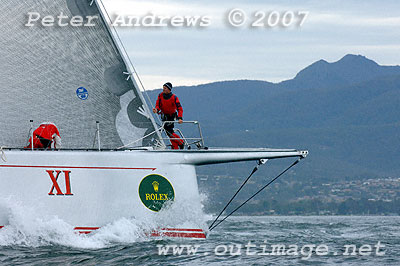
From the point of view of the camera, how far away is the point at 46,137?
39.9 feet

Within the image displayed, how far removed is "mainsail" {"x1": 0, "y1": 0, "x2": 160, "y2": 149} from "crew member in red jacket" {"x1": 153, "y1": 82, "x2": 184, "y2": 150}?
0.57 m

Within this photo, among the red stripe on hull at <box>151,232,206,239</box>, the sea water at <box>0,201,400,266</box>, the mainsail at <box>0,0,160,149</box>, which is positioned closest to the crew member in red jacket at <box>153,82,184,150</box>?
the mainsail at <box>0,0,160,149</box>

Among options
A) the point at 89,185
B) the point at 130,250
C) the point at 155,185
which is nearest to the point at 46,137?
the point at 89,185

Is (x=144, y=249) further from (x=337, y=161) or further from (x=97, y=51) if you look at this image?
(x=337, y=161)

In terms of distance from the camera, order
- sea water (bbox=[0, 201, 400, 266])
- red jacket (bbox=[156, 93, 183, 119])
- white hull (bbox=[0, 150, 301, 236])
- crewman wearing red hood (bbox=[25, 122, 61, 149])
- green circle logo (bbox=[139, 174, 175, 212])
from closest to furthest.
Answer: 1. sea water (bbox=[0, 201, 400, 266])
2. white hull (bbox=[0, 150, 301, 236])
3. green circle logo (bbox=[139, 174, 175, 212])
4. crewman wearing red hood (bbox=[25, 122, 61, 149])
5. red jacket (bbox=[156, 93, 183, 119])

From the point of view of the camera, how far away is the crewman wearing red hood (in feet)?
39.9

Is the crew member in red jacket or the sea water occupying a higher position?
the crew member in red jacket

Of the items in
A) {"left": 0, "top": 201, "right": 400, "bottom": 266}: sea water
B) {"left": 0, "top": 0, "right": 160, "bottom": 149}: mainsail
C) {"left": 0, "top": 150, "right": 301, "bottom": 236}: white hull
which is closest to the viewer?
{"left": 0, "top": 201, "right": 400, "bottom": 266}: sea water

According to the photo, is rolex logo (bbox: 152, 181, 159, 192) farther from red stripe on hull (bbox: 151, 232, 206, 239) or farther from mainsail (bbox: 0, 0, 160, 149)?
mainsail (bbox: 0, 0, 160, 149)

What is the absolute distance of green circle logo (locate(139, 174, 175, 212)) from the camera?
11828 mm

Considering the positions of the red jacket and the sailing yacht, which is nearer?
the sailing yacht

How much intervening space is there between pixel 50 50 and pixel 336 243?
620 centimetres

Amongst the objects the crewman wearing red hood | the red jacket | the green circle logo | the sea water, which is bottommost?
the sea water

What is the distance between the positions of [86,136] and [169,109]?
4.99 feet
